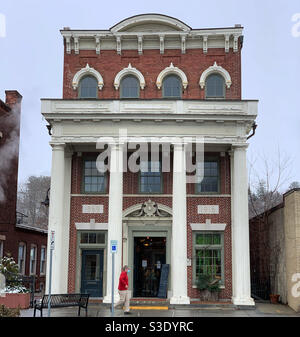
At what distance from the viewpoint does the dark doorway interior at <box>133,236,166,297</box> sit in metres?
25.7

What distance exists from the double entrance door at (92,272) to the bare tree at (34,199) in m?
43.4

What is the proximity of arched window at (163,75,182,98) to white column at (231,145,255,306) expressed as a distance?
457 centimetres

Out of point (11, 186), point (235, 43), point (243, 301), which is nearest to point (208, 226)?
point (243, 301)

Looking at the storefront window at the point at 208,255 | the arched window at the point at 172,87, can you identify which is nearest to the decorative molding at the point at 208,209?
the storefront window at the point at 208,255

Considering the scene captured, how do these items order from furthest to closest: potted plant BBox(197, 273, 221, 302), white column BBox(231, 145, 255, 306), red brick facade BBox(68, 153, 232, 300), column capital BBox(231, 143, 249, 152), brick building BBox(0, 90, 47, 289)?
1. brick building BBox(0, 90, 47, 289)
2. red brick facade BBox(68, 153, 232, 300)
3. potted plant BBox(197, 273, 221, 302)
4. column capital BBox(231, 143, 249, 152)
5. white column BBox(231, 145, 255, 306)

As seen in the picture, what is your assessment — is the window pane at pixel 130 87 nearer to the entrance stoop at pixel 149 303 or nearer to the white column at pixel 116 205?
the white column at pixel 116 205

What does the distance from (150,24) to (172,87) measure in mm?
3362

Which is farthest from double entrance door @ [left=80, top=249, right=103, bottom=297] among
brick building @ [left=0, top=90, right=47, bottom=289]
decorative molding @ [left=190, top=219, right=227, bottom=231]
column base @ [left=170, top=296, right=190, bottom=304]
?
brick building @ [left=0, top=90, right=47, bottom=289]

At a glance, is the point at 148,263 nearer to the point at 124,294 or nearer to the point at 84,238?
the point at 84,238

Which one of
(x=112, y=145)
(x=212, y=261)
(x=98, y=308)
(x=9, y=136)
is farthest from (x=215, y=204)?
(x=9, y=136)

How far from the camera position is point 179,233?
23.1 meters

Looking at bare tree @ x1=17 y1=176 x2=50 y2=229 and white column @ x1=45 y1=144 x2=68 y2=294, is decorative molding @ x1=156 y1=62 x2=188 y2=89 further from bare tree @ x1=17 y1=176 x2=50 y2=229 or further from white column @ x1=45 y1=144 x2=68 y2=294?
bare tree @ x1=17 y1=176 x2=50 y2=229

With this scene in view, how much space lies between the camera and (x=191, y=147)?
24.8 m

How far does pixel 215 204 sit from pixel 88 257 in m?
6.70
